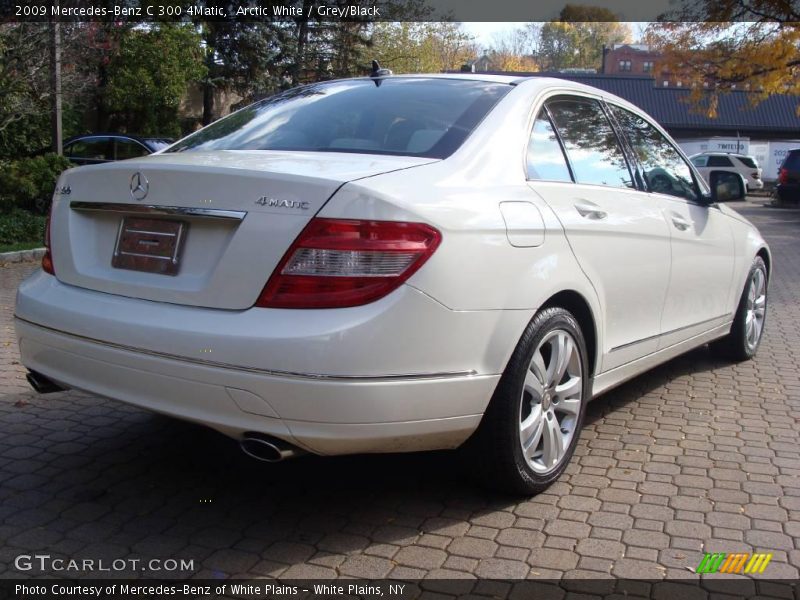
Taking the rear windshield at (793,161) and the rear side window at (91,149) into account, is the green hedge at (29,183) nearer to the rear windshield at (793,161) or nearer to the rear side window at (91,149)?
the rear side window at (91,149)

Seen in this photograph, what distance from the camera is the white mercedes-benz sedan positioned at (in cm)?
294

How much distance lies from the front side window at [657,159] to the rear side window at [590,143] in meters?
0.23

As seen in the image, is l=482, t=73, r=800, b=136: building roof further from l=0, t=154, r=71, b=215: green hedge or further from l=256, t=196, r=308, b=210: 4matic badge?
l=256, t=196, r=308, b=210: 4matic badge

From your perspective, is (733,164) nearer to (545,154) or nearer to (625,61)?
(545,154)

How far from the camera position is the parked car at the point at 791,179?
24.4 metres

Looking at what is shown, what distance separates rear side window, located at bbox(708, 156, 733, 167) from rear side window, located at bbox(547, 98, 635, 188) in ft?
101

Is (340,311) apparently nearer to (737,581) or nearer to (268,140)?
(268,140)

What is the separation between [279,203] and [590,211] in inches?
61.1

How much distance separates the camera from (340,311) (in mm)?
2918

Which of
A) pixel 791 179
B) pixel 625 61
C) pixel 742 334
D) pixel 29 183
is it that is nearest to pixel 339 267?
pixel 742 334

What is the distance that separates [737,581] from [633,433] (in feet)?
5.42

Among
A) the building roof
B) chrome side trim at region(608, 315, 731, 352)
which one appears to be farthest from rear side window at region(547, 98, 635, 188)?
the building roof

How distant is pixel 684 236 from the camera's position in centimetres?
486

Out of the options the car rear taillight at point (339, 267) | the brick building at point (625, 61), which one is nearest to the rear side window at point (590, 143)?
the car rear taillight at point (339, 267)
